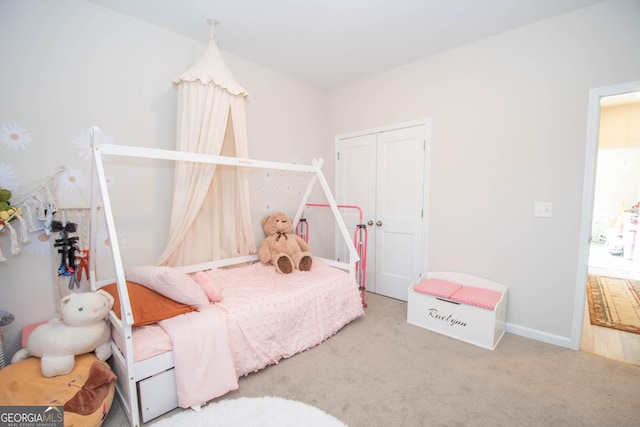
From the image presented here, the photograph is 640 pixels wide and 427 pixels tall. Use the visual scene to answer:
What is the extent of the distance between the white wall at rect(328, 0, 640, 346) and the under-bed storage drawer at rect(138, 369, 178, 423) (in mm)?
2558

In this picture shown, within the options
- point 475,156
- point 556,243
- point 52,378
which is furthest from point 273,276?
point 556,243

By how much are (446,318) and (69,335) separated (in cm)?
272

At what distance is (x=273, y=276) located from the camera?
267cm

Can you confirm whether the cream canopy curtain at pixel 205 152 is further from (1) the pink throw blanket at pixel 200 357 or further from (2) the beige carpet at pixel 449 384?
(2) the beige carpet at pixel 449 384

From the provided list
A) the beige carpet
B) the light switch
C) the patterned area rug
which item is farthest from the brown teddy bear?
the patterned area rug

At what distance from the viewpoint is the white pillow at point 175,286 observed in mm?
1790

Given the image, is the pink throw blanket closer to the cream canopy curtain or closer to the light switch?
the cream canopy curtain

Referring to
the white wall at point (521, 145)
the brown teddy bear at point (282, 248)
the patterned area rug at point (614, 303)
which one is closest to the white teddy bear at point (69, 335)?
the brown teddy bear at point (282, 248)

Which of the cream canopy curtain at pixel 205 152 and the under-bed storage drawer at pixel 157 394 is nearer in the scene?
the under-bed storage drawer at pixel 157 394

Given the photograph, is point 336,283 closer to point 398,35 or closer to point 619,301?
point 398,35

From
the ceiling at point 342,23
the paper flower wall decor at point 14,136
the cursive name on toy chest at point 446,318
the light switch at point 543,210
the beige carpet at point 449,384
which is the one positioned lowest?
the beige carpet at point 449,384

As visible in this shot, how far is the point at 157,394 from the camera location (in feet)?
5.16

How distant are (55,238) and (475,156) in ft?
11.6

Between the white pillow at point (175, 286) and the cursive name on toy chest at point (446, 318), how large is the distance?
6.44 feet
